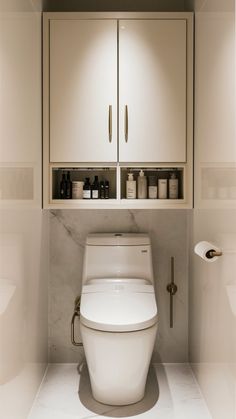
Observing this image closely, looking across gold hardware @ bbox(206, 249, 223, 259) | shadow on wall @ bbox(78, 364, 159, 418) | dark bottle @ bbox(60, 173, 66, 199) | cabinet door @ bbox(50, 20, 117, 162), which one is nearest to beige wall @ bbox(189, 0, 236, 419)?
gold hardware @ bbox(206, 249, 223, 259)

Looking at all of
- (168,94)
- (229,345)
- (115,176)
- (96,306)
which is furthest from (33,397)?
(168,94)

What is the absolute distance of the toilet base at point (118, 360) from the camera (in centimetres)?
193

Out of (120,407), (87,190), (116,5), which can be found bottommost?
(120,407)

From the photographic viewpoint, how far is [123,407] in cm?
210

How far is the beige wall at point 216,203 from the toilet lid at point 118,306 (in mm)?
295

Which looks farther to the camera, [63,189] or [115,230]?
[115,230]

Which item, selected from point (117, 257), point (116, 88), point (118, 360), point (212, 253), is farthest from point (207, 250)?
point (116, 88)

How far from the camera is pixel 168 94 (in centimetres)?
230

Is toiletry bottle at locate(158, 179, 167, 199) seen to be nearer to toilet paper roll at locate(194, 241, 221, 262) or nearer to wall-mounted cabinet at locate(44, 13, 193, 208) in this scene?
wall-mounted cabinet at locate(44, 13, 193, 208)

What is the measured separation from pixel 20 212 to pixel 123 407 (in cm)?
110

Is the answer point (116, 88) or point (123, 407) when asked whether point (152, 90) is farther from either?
point (123, 407)

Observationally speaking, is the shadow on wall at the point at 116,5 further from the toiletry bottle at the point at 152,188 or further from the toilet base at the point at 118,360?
the toilet base at the point at 118,360

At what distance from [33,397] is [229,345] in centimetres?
107

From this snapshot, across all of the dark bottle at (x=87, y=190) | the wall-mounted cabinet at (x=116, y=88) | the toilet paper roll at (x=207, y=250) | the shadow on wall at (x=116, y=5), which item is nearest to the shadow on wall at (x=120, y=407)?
the toilet paper roll at (x=207, y=250)
